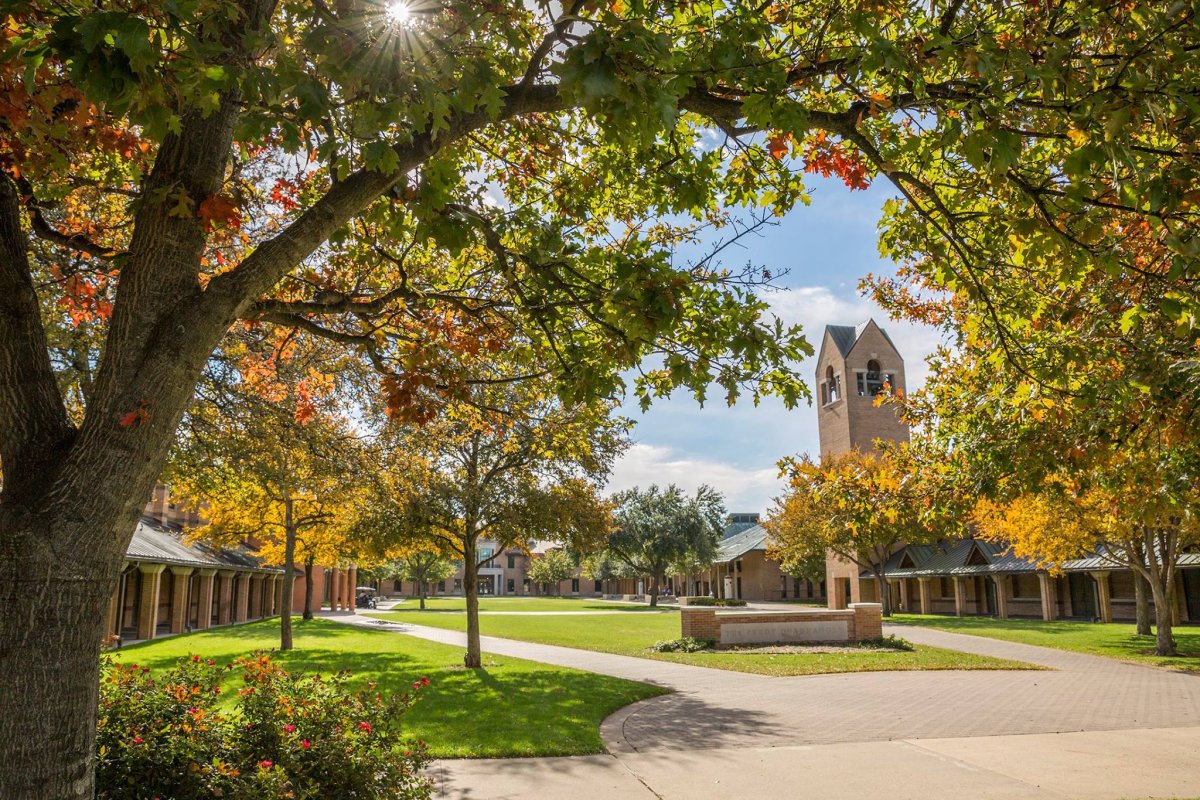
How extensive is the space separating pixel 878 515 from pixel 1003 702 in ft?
18.1

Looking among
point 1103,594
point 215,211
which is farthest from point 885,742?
point 1103,594

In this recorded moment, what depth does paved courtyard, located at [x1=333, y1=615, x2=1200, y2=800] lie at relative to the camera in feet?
23.4

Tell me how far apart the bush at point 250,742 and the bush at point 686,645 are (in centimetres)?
1612

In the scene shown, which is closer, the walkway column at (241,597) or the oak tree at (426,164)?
the oak tree at (426,164)

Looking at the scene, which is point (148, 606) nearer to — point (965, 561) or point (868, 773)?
point (868, 773)

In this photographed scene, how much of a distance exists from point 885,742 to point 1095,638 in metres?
20.1

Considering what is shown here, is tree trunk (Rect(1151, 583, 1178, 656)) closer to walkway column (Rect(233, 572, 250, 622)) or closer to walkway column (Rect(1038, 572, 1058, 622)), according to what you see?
walkway column (Rect(1038, 572, 1058, 622))

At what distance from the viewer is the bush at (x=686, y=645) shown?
21.2m

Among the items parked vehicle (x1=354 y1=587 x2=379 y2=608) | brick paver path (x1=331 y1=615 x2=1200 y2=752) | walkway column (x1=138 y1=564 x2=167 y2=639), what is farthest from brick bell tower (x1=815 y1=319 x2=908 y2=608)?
parked vehicle (x1=354 y1=587 x2=379 y2=608)

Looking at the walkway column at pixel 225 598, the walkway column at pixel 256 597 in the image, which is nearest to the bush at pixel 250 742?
the walkway column at pixel 225 598

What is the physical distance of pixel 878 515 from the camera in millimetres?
8930

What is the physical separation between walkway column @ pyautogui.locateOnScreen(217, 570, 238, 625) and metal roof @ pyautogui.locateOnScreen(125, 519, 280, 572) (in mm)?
840

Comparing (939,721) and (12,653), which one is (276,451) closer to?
(12,653)

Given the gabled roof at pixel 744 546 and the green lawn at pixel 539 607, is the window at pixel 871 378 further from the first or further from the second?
the green lawn at pixel 539 607
